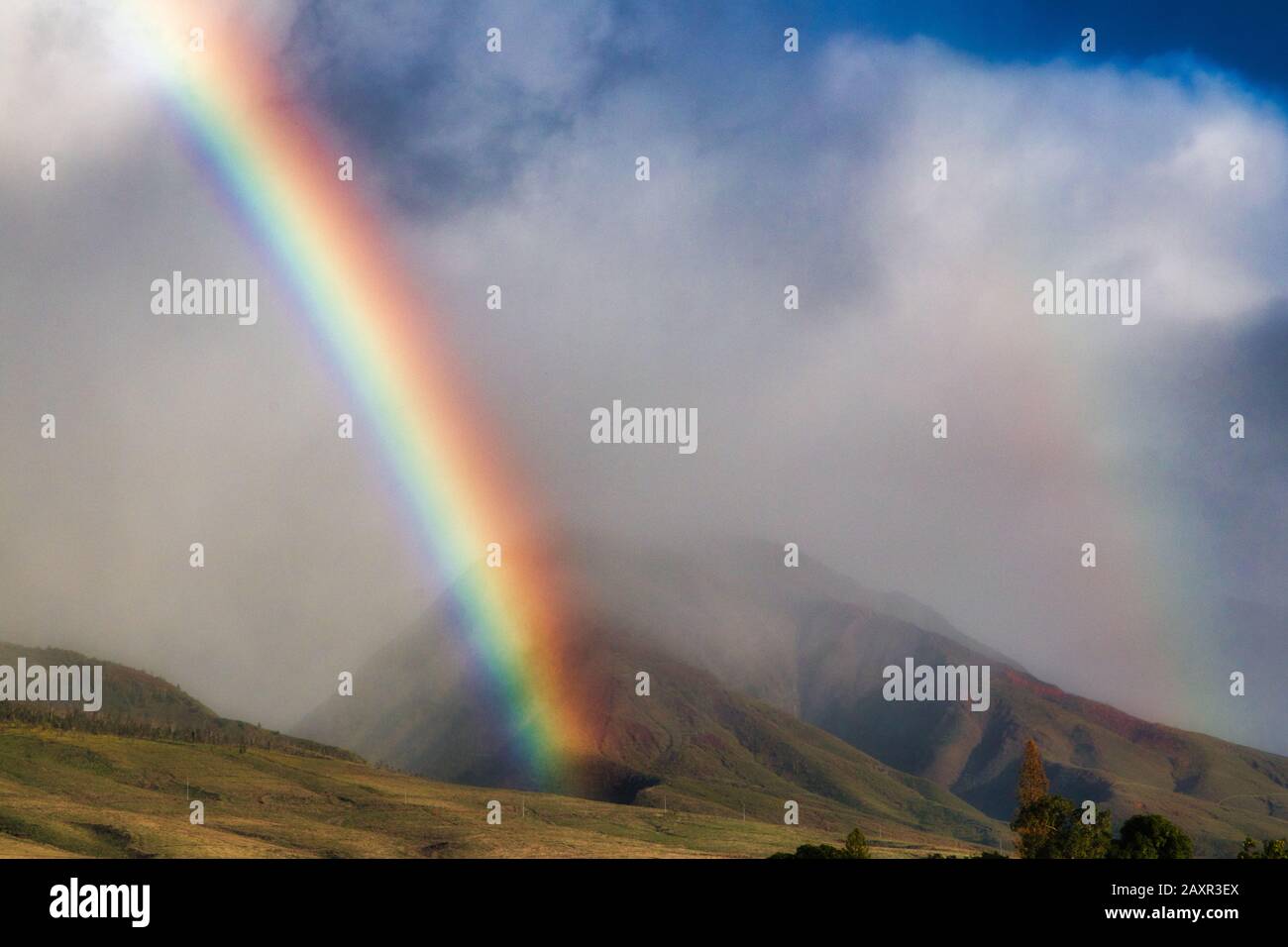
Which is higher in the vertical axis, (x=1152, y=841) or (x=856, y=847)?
(x=856, y=847)

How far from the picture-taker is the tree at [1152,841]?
190 m

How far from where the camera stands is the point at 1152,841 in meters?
194

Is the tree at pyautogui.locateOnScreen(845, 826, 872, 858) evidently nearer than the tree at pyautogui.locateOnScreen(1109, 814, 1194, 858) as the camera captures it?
Yes

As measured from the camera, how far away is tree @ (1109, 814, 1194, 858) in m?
190

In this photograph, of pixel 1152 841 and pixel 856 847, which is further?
pixel 1152 841

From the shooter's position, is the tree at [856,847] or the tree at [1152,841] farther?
the tree at [1152,841]
